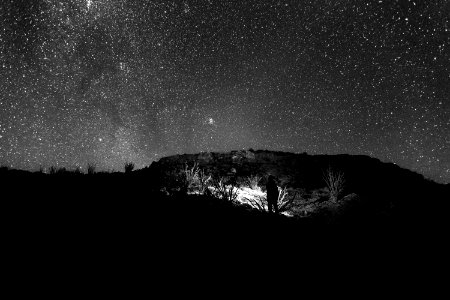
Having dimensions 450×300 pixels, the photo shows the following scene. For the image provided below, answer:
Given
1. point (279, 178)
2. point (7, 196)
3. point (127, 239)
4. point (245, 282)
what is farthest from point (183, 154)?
point (245, 282)

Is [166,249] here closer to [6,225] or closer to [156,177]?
[6,225]

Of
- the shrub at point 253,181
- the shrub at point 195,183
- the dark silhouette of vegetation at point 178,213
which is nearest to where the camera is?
the dark silhouette of vegetation at point 178,213

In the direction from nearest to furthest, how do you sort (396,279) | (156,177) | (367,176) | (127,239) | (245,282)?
(245,282)
(396,279)
(127,239)
(156,177)
(367,176)

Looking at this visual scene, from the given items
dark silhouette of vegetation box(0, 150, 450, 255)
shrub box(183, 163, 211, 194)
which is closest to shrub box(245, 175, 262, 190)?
dark silhouette of vegetation box(0, 150, 450, 255)

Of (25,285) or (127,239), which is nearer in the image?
(25,285)

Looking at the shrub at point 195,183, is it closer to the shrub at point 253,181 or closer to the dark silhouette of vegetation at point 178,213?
the dark silhouette of vegetation at point 178,213

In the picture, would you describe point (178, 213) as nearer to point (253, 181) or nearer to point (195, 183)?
point (195, 183)

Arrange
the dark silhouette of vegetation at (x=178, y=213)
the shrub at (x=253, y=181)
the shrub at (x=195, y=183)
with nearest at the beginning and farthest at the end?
the dark silhouette of vegetation at (x=178, y=213) → the shrub at (x=195, y=183) → the shrub at (x=253, y=181)

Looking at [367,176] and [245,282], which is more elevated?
[367,176]

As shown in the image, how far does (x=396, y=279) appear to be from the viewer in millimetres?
3551

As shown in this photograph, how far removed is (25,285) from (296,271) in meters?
3.35

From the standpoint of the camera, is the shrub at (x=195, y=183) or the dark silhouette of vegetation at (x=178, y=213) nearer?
the dark silhouette of vegetation at (x=178, y=213)

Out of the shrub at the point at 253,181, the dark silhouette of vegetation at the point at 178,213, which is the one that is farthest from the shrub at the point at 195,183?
the shrub at the point at 253,181

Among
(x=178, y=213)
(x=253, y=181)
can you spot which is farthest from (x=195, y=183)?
(x=178, y=213)
